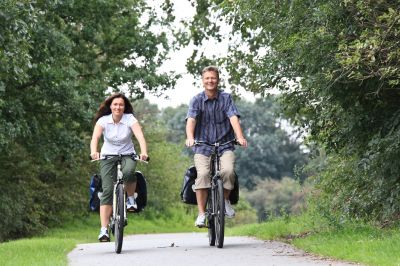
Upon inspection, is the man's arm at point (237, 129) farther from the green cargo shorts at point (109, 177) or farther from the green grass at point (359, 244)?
the green grass at point (359, 244)

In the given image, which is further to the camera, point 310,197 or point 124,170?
point 310,197

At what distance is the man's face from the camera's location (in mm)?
11180

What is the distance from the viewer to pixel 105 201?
1108 cm

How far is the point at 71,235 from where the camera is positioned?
31.7 meters

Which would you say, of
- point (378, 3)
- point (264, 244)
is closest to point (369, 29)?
point (378, 3)

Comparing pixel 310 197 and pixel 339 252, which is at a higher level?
pixel 310 197

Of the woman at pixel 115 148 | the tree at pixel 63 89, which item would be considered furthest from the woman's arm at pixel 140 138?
the tree at pixel 63 89

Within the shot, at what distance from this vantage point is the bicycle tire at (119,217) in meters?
10.5

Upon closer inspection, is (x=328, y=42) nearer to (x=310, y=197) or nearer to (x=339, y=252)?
(x=339, y=252)

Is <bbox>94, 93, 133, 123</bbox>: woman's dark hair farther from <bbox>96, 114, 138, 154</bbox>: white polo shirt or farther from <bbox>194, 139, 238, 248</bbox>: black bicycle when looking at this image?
<bbox>194, 139, 238, 248</bbox>: black bicycle

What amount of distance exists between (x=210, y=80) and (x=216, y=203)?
1.59m

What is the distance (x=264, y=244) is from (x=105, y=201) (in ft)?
7.08

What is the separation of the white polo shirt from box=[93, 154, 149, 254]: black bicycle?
0.13 m

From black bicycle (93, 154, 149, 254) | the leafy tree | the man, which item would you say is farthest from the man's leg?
the leafy tree
